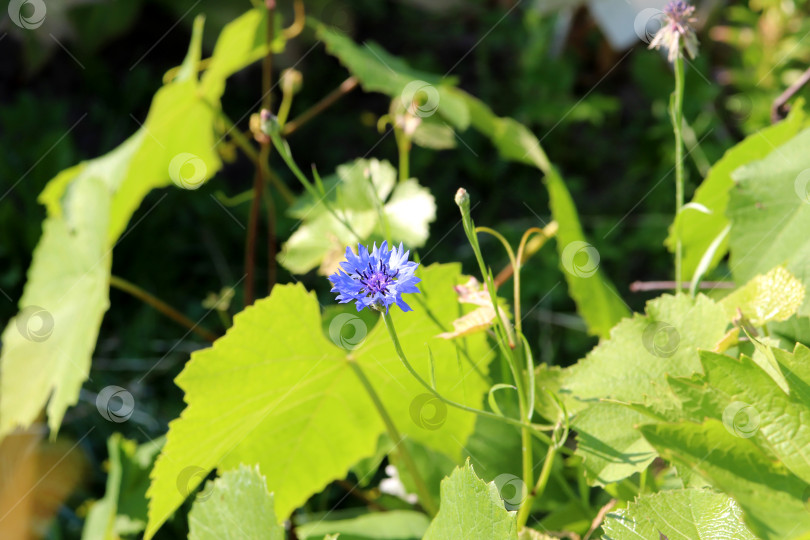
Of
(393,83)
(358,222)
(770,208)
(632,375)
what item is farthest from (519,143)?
(632,375)

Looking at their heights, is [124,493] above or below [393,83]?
below

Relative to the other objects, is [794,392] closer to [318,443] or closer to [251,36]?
[318,443]

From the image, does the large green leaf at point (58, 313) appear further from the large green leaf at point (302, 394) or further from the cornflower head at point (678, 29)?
the cornflower head at point (678, 29)

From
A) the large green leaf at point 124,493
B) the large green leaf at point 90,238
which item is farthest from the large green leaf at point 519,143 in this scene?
the large green leaf at point 124,493

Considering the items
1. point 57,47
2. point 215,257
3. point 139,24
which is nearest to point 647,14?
point 215,257

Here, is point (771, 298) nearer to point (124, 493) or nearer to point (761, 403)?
point (761, 403)

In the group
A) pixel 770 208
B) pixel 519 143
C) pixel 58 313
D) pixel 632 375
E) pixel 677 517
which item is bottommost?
pixel 677 517
